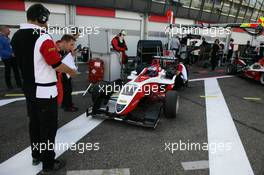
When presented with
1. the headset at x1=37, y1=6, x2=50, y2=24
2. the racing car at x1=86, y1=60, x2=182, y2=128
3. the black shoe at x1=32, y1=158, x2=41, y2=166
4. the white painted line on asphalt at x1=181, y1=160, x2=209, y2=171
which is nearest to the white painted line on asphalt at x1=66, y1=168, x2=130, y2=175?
the black shoe at x1=32, y1=158, x2=41, y2=166

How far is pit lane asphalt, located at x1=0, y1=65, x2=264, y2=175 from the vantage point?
3.25 meters

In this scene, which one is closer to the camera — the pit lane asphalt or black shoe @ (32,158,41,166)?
black shoe @ (32,158,41,166)

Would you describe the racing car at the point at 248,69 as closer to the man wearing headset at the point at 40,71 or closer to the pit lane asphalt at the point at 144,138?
the pit lane asphalt at the point at 144,138

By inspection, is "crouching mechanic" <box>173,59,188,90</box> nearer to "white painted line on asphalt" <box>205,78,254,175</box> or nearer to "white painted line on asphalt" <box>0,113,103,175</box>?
"white painted line on asphalt" <box>205,78,254,175</box>

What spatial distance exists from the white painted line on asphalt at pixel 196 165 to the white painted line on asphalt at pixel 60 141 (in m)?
1.75

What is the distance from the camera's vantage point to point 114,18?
1595 cm

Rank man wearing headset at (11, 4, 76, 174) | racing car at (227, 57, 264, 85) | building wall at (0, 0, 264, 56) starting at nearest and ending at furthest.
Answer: man wearing headset at (11, 4, 76, 174)
racing car at (227, 57, 264, 85)
building wall at (0, 0, 264, 56)

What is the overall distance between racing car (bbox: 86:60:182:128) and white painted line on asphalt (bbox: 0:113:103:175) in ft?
0.77

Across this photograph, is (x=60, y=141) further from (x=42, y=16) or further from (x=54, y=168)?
(x=42, y=16)

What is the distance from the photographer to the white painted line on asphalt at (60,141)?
3.02 m

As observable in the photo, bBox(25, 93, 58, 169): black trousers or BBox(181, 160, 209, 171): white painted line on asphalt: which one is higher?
BBox(25, 93, 58, 169): black trousers

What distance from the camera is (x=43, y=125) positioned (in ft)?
9.20

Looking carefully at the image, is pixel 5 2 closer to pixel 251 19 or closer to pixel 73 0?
pixel 73 0

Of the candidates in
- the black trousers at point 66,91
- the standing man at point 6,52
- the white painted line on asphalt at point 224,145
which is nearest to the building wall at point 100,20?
the standing man at point 6,52
